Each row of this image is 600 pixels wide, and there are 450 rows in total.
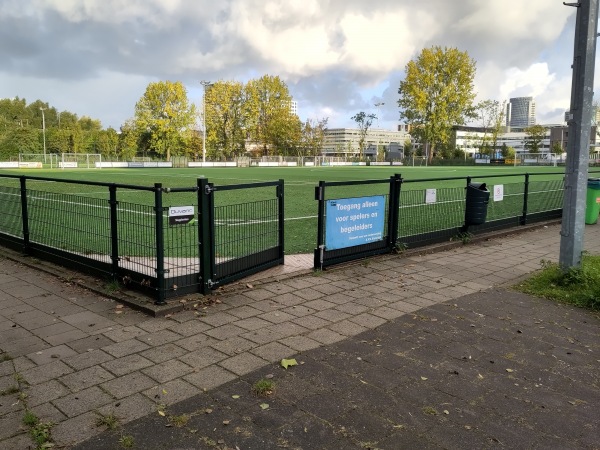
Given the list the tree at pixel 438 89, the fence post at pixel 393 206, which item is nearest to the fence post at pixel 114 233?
the fence post at pixel 393 206

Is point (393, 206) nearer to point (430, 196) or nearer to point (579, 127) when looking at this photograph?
point (430, 196)

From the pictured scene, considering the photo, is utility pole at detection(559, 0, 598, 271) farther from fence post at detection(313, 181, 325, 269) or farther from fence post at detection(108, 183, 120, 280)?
fence post at detection(108, 183, 120, 280)

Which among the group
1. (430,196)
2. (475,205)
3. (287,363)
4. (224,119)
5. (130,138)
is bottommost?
(287,363)

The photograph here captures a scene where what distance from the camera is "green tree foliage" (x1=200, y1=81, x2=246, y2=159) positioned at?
8444cm

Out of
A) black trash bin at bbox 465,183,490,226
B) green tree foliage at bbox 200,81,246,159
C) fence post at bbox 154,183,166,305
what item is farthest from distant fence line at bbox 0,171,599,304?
green tree foliage at bbox 200,81,246,159

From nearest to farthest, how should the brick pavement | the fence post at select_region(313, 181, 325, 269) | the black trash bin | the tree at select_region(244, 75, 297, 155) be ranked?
the brick pavement, the fence post at select_region(313, 181, 325, 269), the black trash bin, the tree at select_region(244, 75, 297, 155)

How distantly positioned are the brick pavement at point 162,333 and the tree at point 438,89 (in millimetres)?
74503

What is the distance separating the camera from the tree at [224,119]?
84375 mm

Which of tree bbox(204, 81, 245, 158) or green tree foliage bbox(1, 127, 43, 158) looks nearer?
green tree foliage bbox(1, 127, 43, 158)

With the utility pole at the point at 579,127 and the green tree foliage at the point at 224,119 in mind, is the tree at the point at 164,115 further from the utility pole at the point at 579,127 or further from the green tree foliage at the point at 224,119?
the utility pole at the point at 579,127

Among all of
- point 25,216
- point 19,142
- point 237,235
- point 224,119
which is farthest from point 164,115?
point 237,235

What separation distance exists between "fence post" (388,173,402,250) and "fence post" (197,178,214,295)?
12.0 ft

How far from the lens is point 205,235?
5680mm

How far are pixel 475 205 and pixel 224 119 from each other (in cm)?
8040
